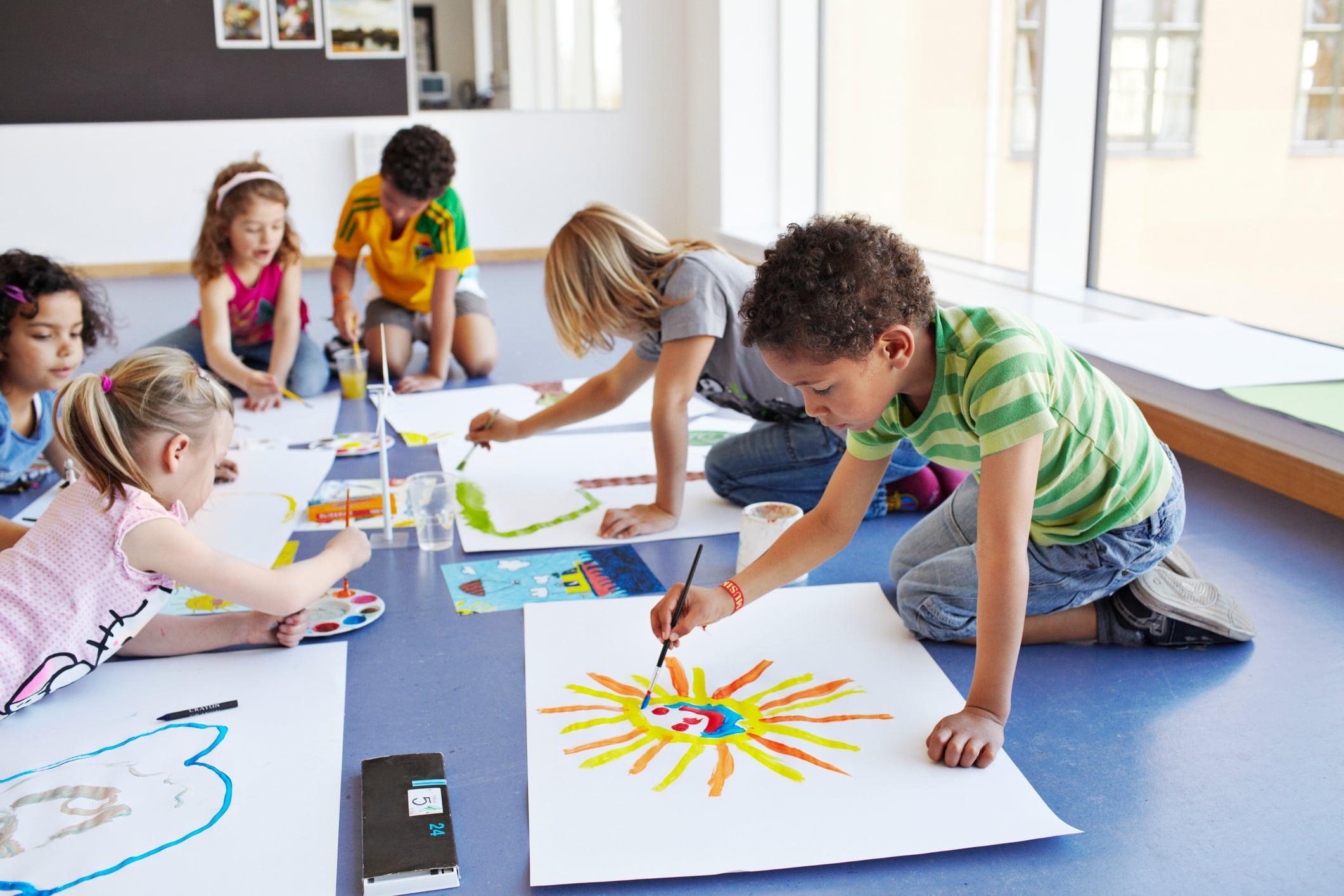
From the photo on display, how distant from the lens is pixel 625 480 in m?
2.10

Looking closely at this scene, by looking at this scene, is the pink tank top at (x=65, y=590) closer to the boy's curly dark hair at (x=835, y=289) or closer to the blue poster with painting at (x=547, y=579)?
the blue poster with painting at (x=547, y=579)

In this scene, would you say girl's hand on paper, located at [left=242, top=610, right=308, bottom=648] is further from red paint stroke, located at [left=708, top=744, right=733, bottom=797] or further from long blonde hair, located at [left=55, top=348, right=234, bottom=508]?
red paint stroke, located at [left=708, top=744, right=733, bottom=797]

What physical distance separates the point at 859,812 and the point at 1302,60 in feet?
6.88

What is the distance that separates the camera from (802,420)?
1996mm

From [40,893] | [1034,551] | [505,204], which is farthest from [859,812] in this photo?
[505,204]

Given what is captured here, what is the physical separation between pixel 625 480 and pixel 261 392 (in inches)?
44.2

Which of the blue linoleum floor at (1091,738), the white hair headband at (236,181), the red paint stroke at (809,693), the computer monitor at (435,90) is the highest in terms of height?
the computer monitor at (435,90)

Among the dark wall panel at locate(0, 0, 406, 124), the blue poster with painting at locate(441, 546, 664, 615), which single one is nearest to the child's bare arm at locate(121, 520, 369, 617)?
the blue poster with painting at locate(441, 546, 664, 615)

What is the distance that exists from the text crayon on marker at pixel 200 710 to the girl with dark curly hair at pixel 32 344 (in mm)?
1056

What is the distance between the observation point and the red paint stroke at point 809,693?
1.25 meters

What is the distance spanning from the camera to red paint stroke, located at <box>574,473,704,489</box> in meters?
2.07

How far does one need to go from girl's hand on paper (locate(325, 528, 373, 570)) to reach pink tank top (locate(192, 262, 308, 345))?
153cm

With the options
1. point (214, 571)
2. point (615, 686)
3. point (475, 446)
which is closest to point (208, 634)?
point (214, 571)

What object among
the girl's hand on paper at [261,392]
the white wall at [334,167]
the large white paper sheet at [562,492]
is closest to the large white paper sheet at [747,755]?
the large white paper sheet at [562,492]
